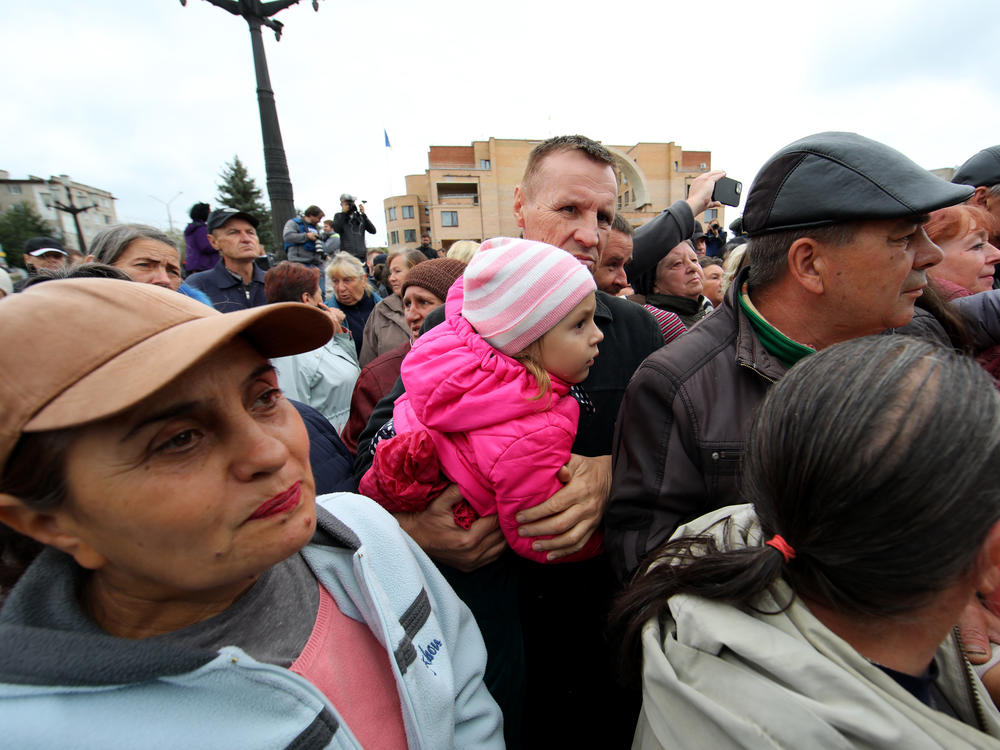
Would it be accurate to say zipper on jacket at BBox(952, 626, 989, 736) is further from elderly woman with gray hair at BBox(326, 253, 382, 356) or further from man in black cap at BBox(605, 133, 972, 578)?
elderly woman with gray hair at BBox(326, 253, 382, 356)

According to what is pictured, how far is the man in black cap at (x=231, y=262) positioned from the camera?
4777 millimetres

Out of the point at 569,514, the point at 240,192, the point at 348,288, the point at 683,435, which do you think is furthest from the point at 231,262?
the point at 240,192

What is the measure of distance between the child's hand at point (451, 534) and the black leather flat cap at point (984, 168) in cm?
361

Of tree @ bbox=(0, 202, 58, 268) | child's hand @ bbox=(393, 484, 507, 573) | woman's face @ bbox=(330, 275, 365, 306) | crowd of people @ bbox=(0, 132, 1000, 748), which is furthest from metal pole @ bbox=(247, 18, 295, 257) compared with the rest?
tree @ bbox=(0, 202, 58, 268)

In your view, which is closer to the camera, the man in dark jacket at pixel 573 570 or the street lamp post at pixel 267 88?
the man in dark jacket at pixel 573 570

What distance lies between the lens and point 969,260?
8.19 ft

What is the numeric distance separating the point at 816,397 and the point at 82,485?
141 cm

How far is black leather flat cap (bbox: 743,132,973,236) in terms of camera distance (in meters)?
1.38

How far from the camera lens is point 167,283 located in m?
3.22

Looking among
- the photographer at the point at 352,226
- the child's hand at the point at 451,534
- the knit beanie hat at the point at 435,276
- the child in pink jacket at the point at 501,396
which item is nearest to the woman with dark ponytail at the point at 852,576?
the child in pink jacket at the point at 501,396

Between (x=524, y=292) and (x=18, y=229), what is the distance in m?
64.1

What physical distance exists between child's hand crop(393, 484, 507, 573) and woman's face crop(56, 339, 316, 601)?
2.52ft

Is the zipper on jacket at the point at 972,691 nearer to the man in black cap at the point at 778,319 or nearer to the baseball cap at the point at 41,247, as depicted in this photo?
the man in black cap at the point at 778,319

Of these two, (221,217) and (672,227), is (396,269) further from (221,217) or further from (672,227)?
(672,227)
